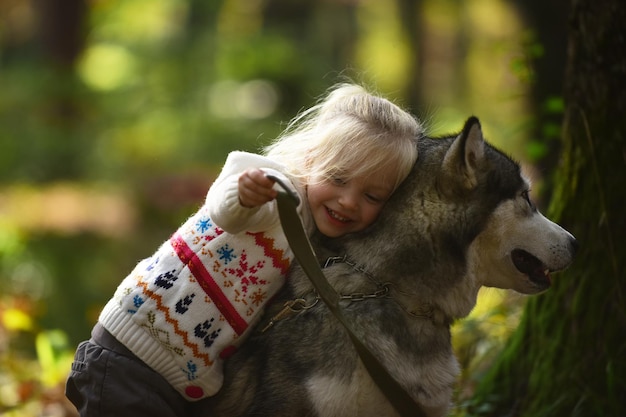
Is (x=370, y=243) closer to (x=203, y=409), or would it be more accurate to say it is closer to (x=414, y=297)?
(x=414, y=297)

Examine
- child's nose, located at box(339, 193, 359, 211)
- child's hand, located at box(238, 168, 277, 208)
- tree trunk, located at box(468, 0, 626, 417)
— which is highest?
child's hand, located at box(238, 168, 277, 208)

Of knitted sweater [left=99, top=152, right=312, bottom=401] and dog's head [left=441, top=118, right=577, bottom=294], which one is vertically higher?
knitted sweater [left=99, top=152, right=312, bottom=401]

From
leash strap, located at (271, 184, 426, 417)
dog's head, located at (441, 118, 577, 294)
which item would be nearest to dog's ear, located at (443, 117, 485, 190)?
dog's head, located at (441, 118, 577, 294)

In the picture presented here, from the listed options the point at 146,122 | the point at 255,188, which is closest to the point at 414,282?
the point at 255,188

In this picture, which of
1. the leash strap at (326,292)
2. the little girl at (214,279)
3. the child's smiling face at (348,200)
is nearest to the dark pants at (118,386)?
the little girl at (214,279)

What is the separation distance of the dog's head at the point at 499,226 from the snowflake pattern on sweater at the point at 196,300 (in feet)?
2.29

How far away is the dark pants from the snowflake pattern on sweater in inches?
1.6

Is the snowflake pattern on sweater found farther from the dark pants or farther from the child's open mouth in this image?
the child's open mouth

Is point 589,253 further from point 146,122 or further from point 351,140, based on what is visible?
point 146,122

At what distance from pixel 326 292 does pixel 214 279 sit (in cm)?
43

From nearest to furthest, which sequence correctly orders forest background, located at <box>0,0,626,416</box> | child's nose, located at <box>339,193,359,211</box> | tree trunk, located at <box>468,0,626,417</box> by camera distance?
child's nose, located at <box>339,193,359,211</box> < tree trunk, located at <box>468,0,626,417</box> < forest background, located at <box>0,0,626,416</box>

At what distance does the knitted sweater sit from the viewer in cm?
297

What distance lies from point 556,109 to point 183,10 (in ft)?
67.2

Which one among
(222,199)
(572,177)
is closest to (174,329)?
(222,199)
